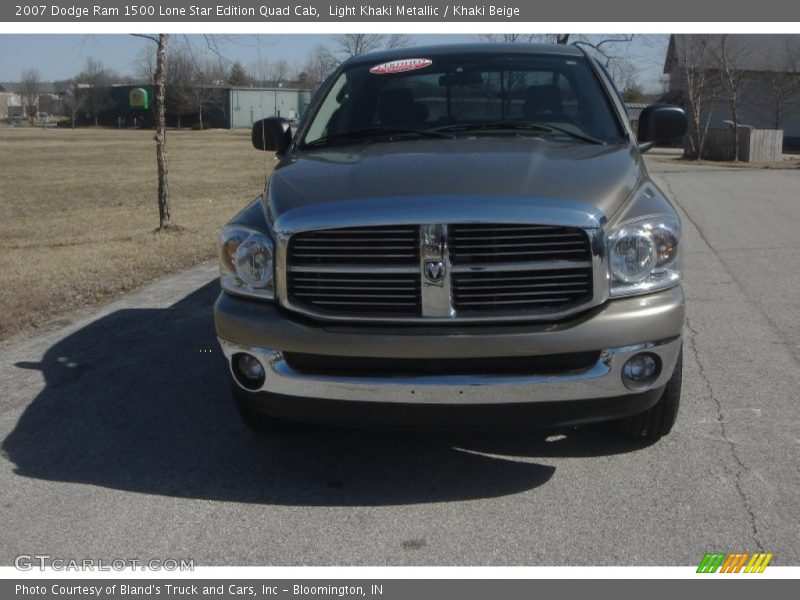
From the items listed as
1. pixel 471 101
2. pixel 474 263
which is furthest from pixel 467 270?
pixel 471 101

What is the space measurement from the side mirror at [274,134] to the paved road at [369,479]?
141 centimetres

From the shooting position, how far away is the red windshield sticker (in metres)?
5.53

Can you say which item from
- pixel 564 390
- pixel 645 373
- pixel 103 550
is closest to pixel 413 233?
pixel 564 390

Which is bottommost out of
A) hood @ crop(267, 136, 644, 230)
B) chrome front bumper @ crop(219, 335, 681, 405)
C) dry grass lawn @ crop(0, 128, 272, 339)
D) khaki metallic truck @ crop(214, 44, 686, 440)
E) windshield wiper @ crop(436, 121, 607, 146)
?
dry grass lawn @ crop(0, 128, 272, 339)

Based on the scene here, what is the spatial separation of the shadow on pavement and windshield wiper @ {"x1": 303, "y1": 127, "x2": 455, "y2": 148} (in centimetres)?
151

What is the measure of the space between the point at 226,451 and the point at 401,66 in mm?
2475

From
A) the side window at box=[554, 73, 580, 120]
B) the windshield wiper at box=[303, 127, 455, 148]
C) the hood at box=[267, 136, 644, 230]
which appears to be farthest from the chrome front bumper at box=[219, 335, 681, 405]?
the side window at box=[554, 73, 580, 120]

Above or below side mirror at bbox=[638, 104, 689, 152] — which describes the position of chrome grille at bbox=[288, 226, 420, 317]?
below

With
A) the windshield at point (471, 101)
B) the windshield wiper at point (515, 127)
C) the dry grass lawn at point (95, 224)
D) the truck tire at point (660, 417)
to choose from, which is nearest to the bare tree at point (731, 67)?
the dry grass lawn at point (95, 224)

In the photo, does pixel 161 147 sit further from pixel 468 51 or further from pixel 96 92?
pixel 96 92

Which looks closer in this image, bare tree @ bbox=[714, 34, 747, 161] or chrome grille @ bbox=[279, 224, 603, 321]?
chrome grille @ bbox=[279, 224, 603, 321]

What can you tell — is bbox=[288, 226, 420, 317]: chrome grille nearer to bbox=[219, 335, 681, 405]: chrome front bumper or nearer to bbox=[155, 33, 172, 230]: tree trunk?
bbox=[219, 335, 681, 405]: chrome front bumper

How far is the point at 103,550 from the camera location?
354 centimetres

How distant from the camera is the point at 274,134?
562 centimetres
